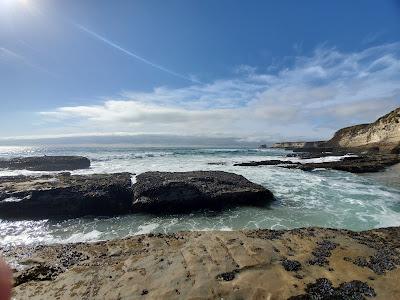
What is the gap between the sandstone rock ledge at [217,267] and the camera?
25.7 ft

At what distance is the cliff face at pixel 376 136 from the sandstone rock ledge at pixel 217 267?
55370mm

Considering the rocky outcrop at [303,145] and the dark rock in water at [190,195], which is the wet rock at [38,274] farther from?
the rocky outcrop at [303,145]

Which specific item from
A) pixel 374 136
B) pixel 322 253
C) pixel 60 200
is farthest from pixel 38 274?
pixel 374 136

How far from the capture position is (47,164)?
145 feet

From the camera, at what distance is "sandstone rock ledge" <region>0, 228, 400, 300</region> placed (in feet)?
25.7

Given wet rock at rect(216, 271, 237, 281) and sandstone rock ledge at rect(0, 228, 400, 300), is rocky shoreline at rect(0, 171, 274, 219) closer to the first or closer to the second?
sandstone rock ledge at rect(0, 228, 400, 300)

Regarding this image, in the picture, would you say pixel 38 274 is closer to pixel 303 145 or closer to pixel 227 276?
pixel 227 276

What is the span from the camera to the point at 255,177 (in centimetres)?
3088

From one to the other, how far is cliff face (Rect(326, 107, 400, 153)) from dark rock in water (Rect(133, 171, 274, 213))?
157 feet

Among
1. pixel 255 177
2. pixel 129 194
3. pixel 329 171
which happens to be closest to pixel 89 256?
pixel 129 194

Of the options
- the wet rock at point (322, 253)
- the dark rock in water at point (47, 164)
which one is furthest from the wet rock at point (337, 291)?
the dark rock in water at point (47, 164)

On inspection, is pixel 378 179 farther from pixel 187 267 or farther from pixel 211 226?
pixel 187 267

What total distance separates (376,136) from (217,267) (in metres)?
74.1

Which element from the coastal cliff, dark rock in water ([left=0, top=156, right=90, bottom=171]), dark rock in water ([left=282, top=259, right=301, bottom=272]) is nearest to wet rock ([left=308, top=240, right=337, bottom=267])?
dark rock in water ([left=282, top=259, right=301, bottom=272])
